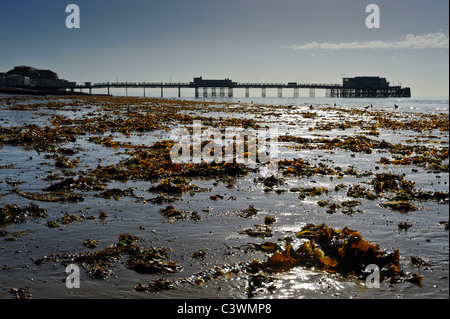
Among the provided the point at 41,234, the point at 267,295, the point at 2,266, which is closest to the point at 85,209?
the point at 41,234

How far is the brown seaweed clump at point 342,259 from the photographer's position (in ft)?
18.6

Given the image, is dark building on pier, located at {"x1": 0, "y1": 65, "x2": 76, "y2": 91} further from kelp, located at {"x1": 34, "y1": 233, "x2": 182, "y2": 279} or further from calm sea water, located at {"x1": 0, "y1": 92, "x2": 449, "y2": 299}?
kelp, located at {"x1": 34, "y1": 233, "x2": 182, "y2": 279}

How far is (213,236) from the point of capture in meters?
7.13

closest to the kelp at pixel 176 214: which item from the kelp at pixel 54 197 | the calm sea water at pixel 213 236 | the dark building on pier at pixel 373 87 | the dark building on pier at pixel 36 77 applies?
the calm sea water at pixel 213 236

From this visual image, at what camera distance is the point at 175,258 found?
20.1 ft

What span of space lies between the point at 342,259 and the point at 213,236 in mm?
2499

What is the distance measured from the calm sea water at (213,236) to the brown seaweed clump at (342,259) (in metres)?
0.23

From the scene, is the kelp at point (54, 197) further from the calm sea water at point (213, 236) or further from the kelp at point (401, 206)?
the kelp at point (401, 206)

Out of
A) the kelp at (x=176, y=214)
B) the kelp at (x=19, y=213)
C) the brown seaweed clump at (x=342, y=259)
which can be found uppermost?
the kelp at (x=19, y=213)

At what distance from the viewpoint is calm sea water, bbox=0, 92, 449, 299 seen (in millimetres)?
5113

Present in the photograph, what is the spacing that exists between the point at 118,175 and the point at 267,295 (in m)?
8.35

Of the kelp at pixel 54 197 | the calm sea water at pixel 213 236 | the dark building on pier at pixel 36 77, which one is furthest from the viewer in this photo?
the dark building on pier at pixel 36 77

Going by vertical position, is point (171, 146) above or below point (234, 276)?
above
